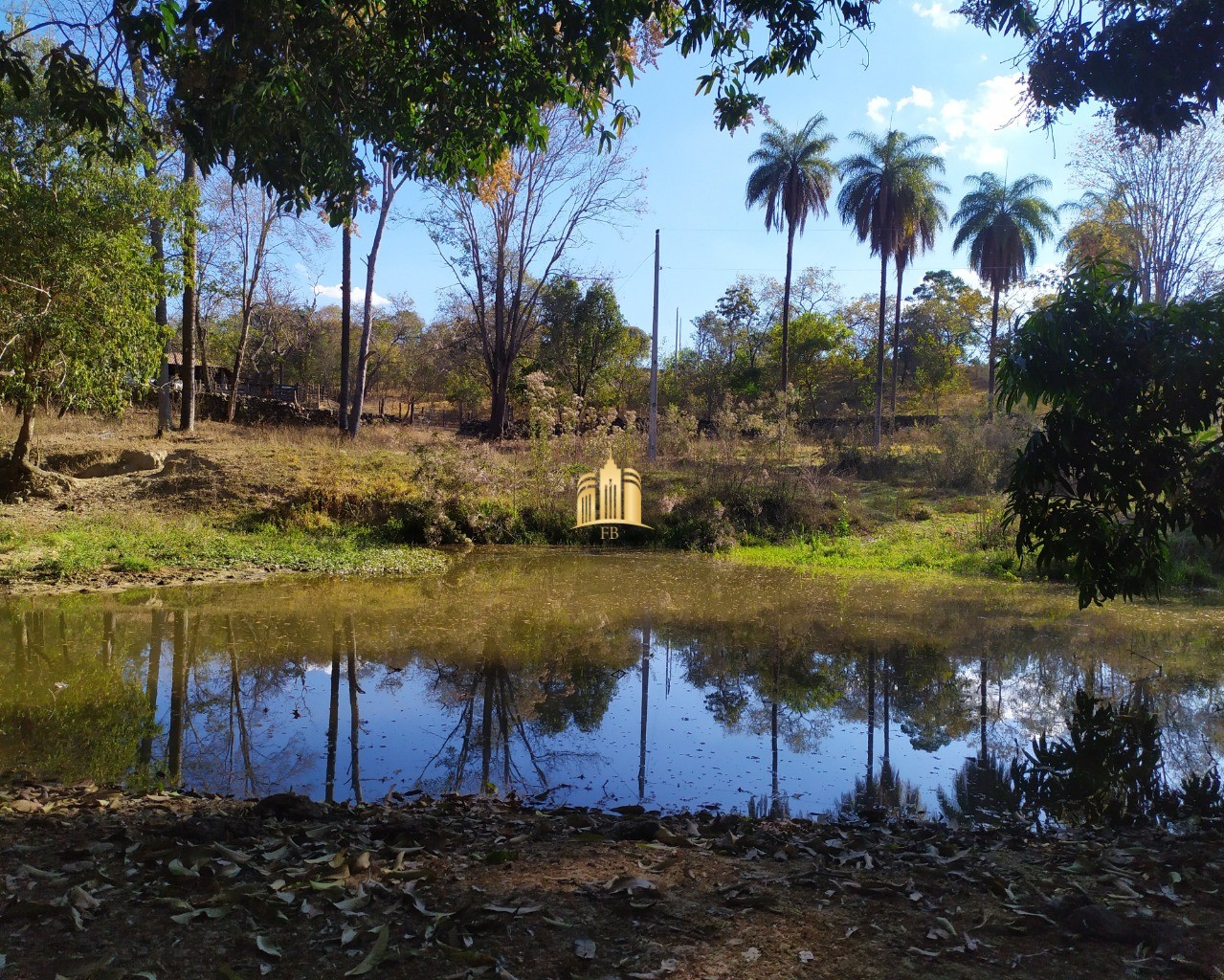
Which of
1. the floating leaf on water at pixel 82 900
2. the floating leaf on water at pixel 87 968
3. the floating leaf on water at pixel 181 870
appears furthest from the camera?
the floating leaf on water at pixel 181 870

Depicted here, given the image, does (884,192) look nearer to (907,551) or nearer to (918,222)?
(918,222)

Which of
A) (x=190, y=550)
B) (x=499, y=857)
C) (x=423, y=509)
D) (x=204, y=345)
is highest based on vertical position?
(x=204, y=345)

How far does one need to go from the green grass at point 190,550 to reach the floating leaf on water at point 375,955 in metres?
10.1

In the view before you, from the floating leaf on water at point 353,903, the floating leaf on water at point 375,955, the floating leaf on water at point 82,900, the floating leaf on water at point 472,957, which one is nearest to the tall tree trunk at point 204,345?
the floating leaf on water at point 82,900

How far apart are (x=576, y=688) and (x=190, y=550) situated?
783 cm

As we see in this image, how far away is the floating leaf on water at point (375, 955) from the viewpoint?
2719 millimetres

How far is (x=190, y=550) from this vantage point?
507 inches

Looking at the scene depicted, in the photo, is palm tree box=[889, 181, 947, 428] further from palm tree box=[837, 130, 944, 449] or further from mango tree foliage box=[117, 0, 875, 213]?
mango tree foliage box=[117, 0, 875, 213]

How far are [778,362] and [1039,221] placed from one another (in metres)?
12.9

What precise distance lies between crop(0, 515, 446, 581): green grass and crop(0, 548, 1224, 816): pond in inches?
42.2

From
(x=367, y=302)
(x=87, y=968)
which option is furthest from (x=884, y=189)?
(x=87, y=968)

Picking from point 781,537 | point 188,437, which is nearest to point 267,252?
point 188,437

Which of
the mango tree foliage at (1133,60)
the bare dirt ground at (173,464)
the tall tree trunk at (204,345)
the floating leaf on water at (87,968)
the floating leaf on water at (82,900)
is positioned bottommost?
the floating leaf on water at (87,968)

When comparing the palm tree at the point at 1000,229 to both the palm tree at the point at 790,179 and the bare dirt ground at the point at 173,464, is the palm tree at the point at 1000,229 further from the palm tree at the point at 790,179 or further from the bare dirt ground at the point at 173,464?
the bare dirt ground at the point at 173,464
